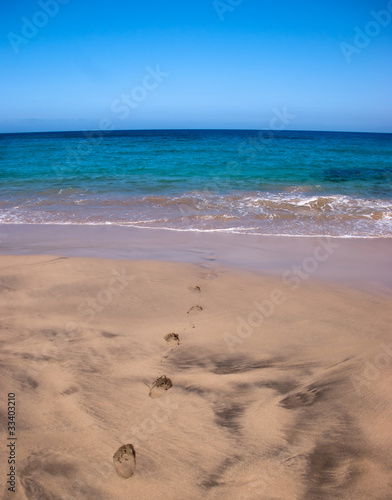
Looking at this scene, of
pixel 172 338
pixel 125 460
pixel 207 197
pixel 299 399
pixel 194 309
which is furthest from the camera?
pixel 207 197

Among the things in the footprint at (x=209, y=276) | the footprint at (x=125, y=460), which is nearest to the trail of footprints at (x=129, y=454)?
the footprint at (x=125, y=460)

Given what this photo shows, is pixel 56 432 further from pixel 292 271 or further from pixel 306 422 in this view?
pixel 292 271

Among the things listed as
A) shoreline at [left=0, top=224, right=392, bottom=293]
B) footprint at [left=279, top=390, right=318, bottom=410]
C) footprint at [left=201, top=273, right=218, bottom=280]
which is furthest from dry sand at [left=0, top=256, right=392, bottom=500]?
shoreline at [left=0, top=224, right=392, bottom=293]

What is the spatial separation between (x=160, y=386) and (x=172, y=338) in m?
0.65

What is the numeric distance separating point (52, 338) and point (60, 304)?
73 centimetres

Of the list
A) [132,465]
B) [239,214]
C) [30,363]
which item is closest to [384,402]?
[132,465]

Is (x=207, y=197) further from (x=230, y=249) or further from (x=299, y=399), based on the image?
(x=299, y=399)

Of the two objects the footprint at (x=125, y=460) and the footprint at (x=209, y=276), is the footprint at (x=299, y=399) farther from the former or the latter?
the footprint at (x=209, y=276)

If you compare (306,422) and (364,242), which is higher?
(364,242)

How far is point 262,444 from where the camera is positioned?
2.24m

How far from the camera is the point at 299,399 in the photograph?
261 cm

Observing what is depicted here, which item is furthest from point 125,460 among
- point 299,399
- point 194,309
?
point 194,309

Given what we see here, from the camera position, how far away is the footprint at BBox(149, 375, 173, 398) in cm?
261

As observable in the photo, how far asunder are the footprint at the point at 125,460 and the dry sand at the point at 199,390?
2 cm
